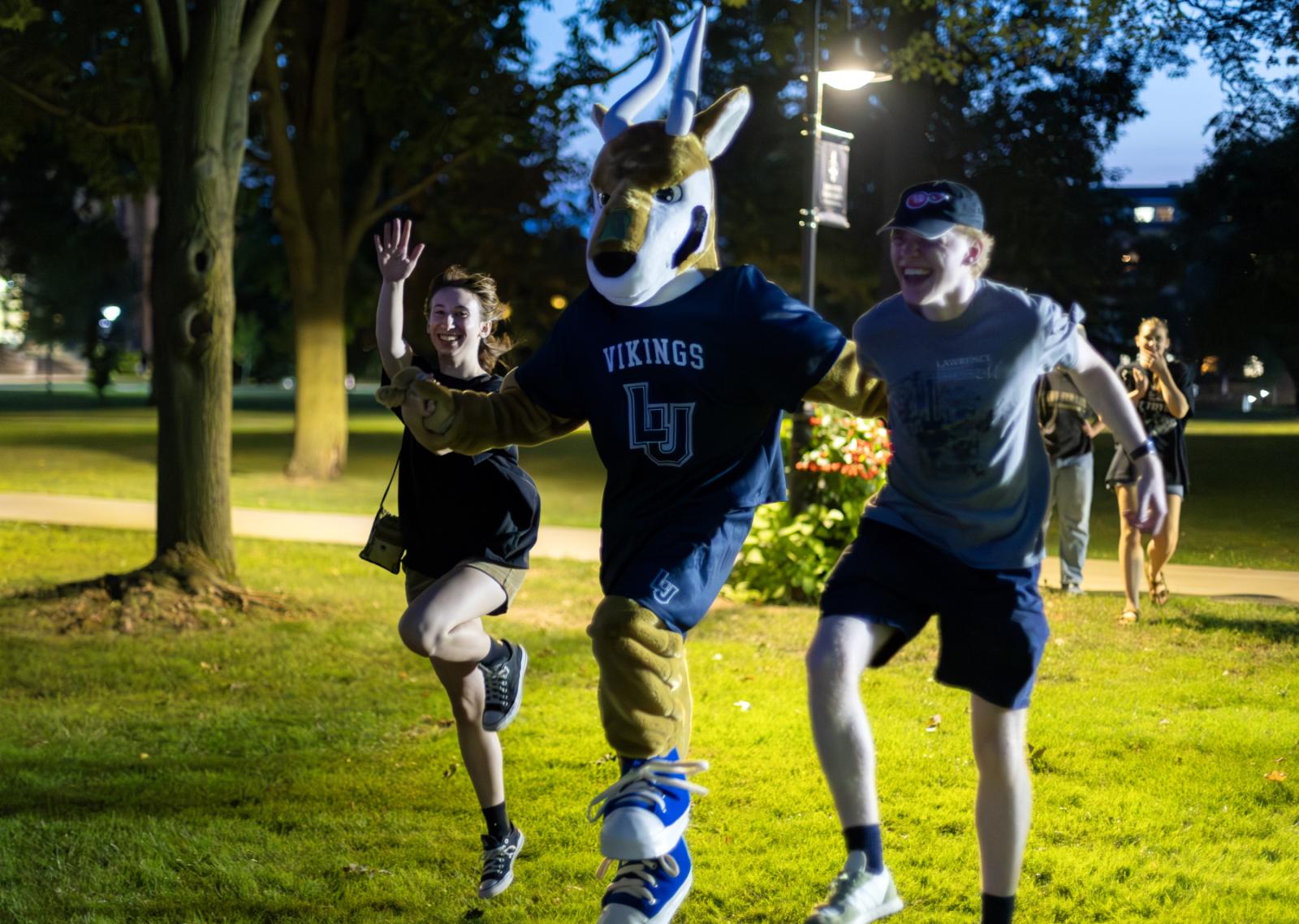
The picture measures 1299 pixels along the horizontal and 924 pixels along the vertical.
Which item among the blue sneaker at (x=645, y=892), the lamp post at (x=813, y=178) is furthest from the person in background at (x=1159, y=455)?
the blue sneaker at (x=645, y=892)

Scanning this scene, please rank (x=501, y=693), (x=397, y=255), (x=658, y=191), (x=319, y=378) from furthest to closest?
(x=319, y=378)
(x=501, y=693)
(x=397, y=255)
(x=658, y=191)

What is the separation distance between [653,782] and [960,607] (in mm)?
948

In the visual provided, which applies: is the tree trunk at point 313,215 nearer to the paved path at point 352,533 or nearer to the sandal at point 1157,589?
the paved path at point 352,533

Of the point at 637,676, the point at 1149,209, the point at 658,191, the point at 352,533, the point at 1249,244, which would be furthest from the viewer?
the point at 1149,209

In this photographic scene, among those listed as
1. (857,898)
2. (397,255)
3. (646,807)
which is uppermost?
(397,255)

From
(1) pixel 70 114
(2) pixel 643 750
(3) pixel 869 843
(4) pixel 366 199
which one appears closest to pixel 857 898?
(3) pixel 869 843

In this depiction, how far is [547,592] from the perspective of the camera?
36.3 feet

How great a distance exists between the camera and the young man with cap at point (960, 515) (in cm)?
357

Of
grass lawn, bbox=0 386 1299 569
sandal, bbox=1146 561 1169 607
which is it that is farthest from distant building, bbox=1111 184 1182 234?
sandal, bbox=1146 561 1169 607

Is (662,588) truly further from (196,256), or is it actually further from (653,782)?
(196,256)

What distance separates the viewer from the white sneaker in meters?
3.35

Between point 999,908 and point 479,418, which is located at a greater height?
point 479,418

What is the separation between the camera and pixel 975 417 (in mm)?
3561

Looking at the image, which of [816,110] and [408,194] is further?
[408,194]
